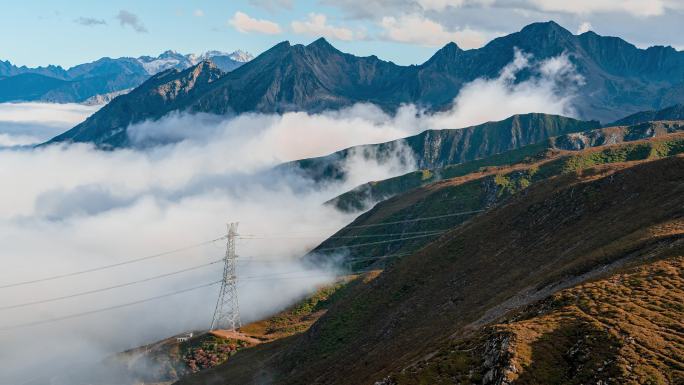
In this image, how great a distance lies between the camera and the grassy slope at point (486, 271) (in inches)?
3381

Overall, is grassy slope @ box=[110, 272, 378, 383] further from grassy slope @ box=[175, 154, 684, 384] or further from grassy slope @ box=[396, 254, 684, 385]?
grassy slope @ box=[396, 254, 684, 385]

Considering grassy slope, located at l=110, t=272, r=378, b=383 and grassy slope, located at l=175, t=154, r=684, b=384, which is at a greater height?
grassy slope, located at l=175, t=154, r=684, b=384

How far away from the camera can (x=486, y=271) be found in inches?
4604

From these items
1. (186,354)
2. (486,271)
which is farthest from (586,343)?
(186,354)

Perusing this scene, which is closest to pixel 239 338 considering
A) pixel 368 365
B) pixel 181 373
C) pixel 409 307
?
pixel 181 373

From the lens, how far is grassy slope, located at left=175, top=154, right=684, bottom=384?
85.9 m

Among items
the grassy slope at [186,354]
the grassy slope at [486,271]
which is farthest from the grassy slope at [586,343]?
the grassy slope at [186,354]

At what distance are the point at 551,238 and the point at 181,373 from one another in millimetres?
114002

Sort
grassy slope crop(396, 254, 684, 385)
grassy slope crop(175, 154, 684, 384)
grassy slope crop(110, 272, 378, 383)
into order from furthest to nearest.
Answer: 1. grassy slope crop(110, 272, 378, 383)
2. grassy slope crop(175, 154, 684, 384)
3. grassy slope crop(396, 254, 684, 385)

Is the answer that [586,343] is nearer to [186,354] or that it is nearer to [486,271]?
[486,271]

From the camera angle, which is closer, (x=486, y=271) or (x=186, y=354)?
(x=486, y=271)

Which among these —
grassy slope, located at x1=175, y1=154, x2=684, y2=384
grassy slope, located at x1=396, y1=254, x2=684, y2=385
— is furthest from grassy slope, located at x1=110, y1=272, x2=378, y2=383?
grassy slope, located at x1=396, y1=254, x2=684, y2=385

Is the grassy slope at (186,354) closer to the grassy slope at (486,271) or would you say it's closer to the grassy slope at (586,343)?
the grassy slope at (486,271)

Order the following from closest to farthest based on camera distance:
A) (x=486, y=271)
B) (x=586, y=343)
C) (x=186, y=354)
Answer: (x=586, y=343) < (x=486, y=271) < (x=186, y=354)
